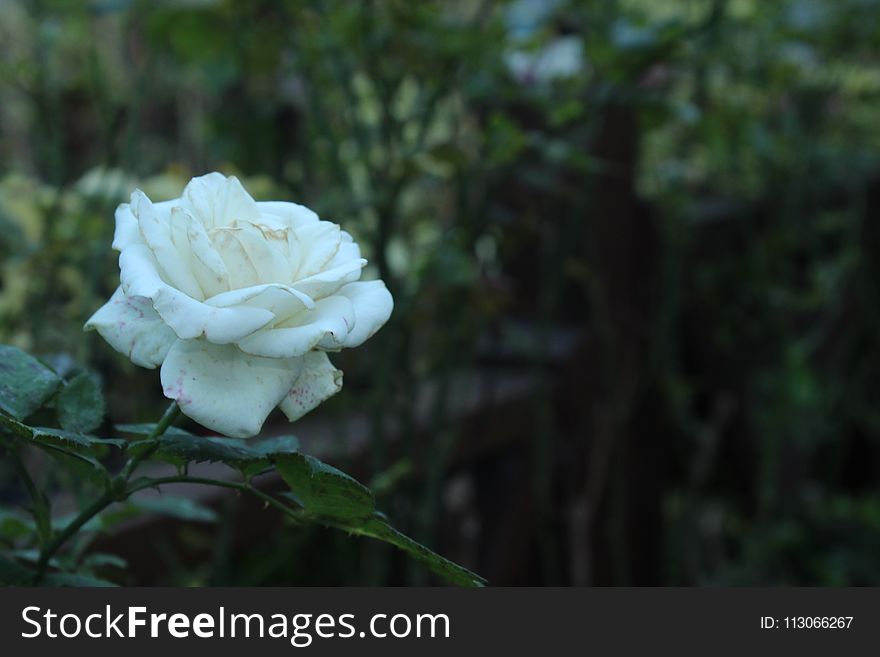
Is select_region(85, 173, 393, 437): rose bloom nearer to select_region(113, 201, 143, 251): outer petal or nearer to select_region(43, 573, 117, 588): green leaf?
select_region(113, 201, 143, 251): outer petal

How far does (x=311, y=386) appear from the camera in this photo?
495 millimetres

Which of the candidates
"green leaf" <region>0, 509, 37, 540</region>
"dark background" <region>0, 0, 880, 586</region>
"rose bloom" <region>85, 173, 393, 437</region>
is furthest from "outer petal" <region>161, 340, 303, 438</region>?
"dark background" <region>0, 0, 880, 586</region>

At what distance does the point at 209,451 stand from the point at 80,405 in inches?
4.0

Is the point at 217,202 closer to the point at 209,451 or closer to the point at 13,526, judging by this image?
the point at 209,451

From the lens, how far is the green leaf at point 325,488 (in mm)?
458

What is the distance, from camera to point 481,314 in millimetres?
1387

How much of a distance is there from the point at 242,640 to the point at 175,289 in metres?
0.20

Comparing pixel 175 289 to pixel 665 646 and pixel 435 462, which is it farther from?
pixel 435 462

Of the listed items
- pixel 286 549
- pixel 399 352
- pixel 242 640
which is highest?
pixel 399 352

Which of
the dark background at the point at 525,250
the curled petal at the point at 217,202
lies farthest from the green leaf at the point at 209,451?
the dark background at the point at 525,250

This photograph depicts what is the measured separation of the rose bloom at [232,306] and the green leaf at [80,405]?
0.07 metres

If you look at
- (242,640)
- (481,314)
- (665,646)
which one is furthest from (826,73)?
(242,640)

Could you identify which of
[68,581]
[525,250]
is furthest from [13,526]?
[525,250]

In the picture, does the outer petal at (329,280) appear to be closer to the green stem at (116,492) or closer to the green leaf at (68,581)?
the green stem at (116,492)
